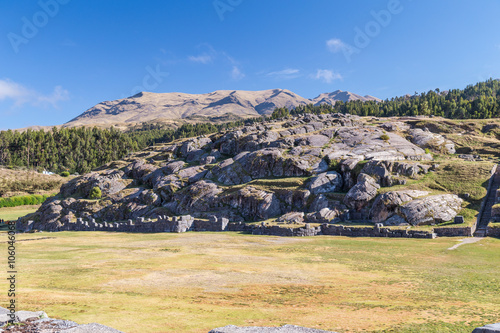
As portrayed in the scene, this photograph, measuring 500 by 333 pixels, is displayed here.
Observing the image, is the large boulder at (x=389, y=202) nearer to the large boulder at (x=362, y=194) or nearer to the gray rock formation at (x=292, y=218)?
the large boulder at (x=362, y=194)

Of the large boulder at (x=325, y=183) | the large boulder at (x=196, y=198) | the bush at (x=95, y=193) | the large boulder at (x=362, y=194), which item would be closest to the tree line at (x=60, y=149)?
the bush at (x=95, y=193)

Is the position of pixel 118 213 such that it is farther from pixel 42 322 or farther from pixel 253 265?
pixel 42 322

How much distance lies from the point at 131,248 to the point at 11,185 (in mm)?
115751

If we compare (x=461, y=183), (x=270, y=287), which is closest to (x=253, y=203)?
(x=461, y=183)

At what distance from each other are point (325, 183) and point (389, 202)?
52.5 ft

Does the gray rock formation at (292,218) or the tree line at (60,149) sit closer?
the gray rock formation at (292,218)

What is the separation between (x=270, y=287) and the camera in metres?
19.8

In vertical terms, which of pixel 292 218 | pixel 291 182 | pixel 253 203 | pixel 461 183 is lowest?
pixel 292 218

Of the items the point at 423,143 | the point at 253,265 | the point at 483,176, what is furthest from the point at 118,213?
the point at 423,143

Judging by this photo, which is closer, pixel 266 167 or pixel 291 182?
pixel 291 182

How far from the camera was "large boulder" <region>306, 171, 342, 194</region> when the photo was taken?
212 feet

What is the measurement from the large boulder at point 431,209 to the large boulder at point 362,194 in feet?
23.8

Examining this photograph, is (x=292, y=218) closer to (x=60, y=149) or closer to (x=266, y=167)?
(x=266, y=167)

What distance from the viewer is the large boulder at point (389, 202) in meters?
51.1
